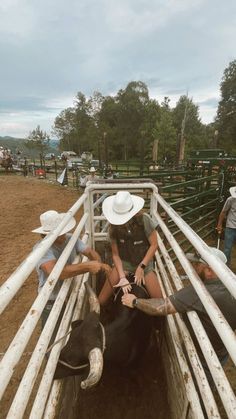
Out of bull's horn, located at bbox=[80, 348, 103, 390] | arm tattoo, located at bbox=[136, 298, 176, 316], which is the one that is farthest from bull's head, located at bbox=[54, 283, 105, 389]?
arm tattoo, located at bbox=[136, 298, 176, 316]

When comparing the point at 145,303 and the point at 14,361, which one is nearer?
the point at 14,361

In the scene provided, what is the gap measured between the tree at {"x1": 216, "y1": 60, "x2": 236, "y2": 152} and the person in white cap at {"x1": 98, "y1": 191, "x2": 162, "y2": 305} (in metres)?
37.1

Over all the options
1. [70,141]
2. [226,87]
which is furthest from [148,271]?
[70,141]

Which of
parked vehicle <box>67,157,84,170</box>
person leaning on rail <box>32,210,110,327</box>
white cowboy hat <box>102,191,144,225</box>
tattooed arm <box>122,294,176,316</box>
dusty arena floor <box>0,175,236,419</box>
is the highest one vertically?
white cowboy hat <box>102,191,144,225</box>

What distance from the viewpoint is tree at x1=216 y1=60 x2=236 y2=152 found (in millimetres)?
36500

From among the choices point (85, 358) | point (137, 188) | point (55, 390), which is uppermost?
point (137, 188)

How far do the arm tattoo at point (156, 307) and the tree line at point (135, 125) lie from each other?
31.3 metres

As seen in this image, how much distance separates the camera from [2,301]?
0.93 m

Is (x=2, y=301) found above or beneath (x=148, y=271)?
above

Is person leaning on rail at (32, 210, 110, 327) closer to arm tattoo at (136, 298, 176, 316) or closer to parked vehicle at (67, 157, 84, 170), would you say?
arm tattoo at (136, 298, 176, 316)

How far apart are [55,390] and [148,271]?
4.39 ft

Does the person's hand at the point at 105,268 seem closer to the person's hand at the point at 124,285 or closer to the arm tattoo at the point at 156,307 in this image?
the person's hand at the point at 124,285

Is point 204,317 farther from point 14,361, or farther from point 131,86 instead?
point 131,86

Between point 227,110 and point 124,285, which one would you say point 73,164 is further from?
point 227,110
